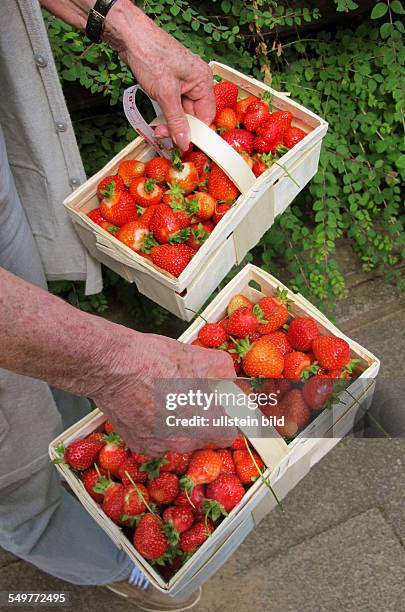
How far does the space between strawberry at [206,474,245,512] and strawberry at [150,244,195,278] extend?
17.6 inches

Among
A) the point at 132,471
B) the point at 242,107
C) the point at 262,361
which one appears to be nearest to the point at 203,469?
the point at 132,471

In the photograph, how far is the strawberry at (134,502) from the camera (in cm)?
122

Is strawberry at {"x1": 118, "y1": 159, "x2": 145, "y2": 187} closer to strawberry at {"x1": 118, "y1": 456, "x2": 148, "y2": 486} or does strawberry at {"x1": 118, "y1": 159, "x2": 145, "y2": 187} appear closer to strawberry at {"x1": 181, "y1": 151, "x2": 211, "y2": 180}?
strawberry at {"x1": 181, "y1": 151, "x2": 211, "y2": 180}

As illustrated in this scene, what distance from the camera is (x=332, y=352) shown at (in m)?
1.28

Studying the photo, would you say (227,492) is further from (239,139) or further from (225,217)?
(239,139)

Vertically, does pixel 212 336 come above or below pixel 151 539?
above

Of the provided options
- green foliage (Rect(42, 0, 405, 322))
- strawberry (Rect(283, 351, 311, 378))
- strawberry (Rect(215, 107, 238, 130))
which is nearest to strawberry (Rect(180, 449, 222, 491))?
strawberry (Rect(283, 351, 311, 378))

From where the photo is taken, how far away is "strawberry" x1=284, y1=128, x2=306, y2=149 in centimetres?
147

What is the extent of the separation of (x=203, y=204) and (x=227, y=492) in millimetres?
643

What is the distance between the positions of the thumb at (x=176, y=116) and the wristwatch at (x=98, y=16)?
0.68 ft

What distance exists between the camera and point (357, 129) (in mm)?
2133

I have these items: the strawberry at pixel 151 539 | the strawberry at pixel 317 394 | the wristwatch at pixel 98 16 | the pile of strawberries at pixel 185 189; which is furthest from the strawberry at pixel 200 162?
the strawberry at pixel 151 539

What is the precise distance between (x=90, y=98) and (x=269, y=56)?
0.69 meters

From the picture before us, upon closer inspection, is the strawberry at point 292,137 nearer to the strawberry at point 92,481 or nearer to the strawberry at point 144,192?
the strawberry at point 144,192
